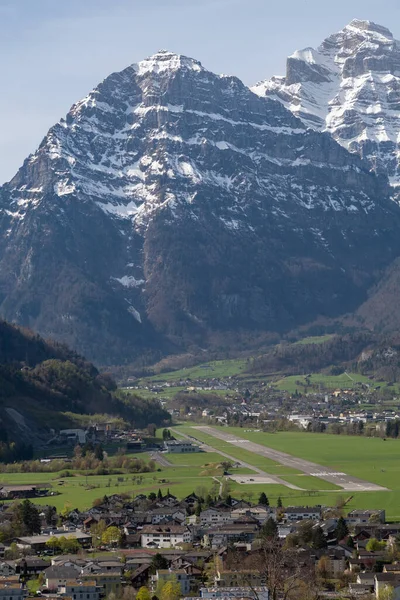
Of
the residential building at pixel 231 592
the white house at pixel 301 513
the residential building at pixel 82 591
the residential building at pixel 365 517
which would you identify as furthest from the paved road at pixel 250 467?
the residential building at pixel 231 592

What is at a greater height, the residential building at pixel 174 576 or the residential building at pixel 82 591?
the residential building at pixel 174 576

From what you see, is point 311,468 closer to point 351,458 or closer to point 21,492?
point 351,458

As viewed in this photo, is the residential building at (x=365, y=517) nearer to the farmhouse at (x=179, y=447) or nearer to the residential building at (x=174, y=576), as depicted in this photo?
the residential building at (x=174, y=576)

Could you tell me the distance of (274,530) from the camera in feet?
324

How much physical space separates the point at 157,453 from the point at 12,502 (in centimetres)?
4655

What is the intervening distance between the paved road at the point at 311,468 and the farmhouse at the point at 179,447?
6532 mm

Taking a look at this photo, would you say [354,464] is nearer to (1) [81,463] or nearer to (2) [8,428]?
(1) [81,463]

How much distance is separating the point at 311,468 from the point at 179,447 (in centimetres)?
2353

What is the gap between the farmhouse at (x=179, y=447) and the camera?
168 meters

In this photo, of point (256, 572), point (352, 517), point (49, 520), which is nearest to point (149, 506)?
point (49, 520)

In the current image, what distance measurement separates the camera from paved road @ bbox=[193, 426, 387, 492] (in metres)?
131

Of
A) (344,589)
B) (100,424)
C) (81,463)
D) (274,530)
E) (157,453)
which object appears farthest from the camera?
(100,424)

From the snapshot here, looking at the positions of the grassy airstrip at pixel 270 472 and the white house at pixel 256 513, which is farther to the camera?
the grassy airstrip at pixel 270 472

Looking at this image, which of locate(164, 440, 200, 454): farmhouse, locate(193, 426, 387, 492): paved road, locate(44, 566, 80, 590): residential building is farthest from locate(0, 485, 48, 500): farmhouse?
locate(164, 440, 200, 454): farmhouse
